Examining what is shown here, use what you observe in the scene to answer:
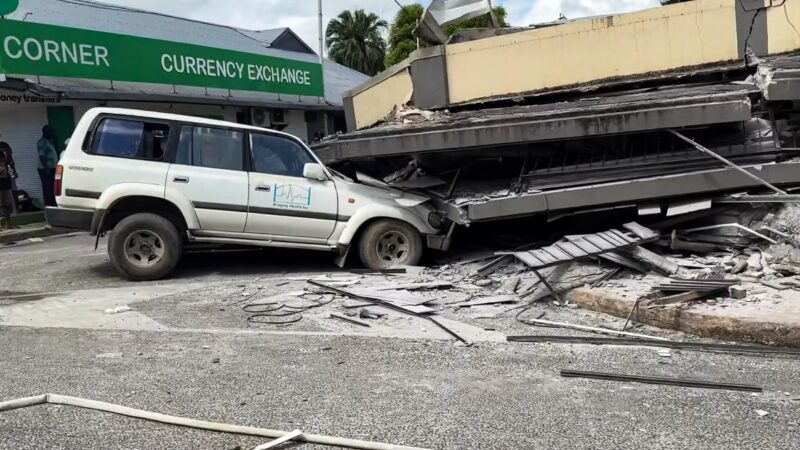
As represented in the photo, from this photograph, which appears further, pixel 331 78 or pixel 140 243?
pixel 331 78

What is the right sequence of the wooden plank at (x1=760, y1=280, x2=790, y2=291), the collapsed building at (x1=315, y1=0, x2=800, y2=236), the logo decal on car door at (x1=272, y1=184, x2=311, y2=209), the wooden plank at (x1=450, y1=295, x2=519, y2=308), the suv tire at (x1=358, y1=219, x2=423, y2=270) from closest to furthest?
1. the wooden plank at (x1=760, y1=280, x2=790, y2=291)
2. the wooden plank at (x1=450, y1=295, x2=519, y2=308)
3. the collapsed building at (x1=315, y1=0, x2=800, y2=236)
4. the logo decal on car door at (x1=272, y1=184, x2=311, y2=209)
5. the suv tire at (x1=358, y1=219, x2=423, y2=270)

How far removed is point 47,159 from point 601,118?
12.2 m

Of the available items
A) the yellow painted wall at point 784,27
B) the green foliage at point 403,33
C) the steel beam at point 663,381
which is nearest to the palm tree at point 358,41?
the green foliage at point 403,33

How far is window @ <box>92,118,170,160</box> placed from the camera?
7539mm

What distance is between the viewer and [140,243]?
7.66m

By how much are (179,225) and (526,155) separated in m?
4.41

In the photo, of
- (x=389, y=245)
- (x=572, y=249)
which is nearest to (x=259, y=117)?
(x=389, y=245)

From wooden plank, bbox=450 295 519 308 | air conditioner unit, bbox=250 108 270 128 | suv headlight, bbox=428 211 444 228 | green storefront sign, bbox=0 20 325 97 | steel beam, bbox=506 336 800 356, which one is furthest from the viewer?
air conditioner unit, bbox=250 108 270 128

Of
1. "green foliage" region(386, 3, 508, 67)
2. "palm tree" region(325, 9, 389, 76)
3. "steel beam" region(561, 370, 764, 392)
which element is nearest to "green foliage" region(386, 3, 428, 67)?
"green foliage" region(386, 3, 508, 67)

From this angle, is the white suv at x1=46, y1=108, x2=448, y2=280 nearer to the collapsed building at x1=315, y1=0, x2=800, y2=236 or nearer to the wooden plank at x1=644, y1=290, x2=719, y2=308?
the collapsed building at x1=315, y1=0, x2=800, y2=236

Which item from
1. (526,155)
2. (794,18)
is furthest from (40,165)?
(794,18)

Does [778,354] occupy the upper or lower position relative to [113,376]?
lower

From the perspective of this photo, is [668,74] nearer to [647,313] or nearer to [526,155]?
[526,155]

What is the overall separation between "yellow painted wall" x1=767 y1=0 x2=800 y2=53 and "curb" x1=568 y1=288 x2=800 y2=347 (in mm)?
5812
